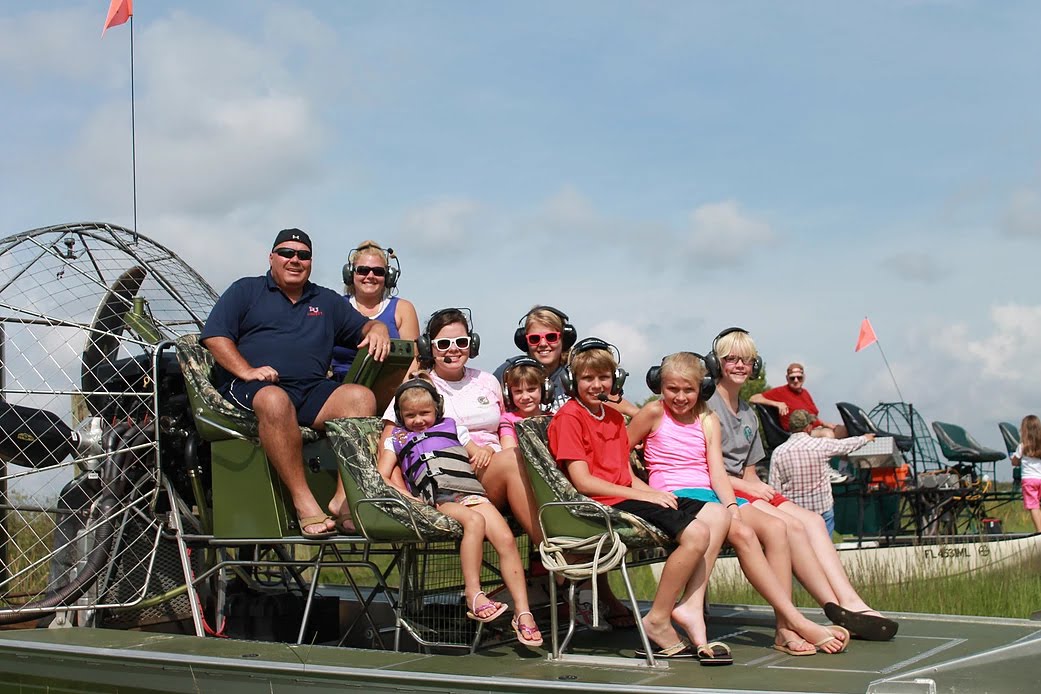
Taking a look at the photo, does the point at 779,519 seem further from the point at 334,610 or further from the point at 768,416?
the point at 768,416

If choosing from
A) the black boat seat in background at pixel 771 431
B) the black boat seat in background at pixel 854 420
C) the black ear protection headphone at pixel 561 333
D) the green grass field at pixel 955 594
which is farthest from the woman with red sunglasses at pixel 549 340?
→ the black boat seat in background at pixel 854 420

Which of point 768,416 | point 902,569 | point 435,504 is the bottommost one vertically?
point 902,569

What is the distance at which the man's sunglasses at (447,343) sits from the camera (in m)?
6.52

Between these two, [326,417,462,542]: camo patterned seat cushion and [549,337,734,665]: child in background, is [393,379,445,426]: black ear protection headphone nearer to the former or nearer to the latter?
[326,417,462,542]: camo patterned seat cushion

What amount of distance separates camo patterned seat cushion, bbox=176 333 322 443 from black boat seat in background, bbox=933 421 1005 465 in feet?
30.1

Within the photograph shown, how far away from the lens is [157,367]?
6.78 meters

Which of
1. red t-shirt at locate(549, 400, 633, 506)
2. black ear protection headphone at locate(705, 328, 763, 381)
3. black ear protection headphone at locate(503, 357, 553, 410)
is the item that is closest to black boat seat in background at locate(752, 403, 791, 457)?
black ear protection headphone at locate(705, 328, 763, 381)

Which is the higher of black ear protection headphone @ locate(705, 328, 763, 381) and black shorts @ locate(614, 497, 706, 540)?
black ear protection headphone @ locate(705, 328, 763, 381)

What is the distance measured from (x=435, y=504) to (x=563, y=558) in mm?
821

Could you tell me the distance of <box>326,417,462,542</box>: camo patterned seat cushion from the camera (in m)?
5.54

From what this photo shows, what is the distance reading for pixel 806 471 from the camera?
400 inches

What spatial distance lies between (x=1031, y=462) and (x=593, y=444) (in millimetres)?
9328

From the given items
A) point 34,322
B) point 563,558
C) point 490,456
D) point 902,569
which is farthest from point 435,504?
point 902,569

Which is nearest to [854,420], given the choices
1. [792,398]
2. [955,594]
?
[792,398]
